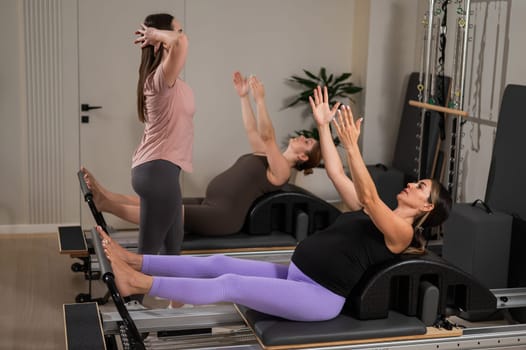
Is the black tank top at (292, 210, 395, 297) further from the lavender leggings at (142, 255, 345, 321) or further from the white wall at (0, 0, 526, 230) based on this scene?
the white wall at (0, 0, 526, 230)

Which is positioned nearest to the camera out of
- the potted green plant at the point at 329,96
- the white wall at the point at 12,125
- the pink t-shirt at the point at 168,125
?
the pink t-shirt at the point at 168,125

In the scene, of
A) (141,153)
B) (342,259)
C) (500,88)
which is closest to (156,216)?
(141,153)

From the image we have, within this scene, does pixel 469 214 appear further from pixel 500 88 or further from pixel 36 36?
pixel 36 36

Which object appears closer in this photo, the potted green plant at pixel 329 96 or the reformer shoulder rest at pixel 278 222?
the reformer shoulder rest at pixel 278 222

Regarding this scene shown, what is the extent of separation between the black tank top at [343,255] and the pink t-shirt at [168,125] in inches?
30.8

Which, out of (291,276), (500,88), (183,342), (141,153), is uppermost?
(500,88)

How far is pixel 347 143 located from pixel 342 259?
17.2 inches

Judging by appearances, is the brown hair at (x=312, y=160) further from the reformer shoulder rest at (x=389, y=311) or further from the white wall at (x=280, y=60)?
the white wall at (x=280, y=60)

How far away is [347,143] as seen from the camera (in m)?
2.69

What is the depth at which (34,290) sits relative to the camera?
4.23 metres

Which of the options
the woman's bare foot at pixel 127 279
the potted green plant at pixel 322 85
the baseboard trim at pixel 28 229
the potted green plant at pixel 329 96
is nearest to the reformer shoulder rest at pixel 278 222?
the woman's bare foot at pixel 127 279

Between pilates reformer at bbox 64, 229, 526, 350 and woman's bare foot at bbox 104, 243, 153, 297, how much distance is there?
7cm

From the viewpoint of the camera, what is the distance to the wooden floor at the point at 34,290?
3596 mm

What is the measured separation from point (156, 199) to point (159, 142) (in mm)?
248
